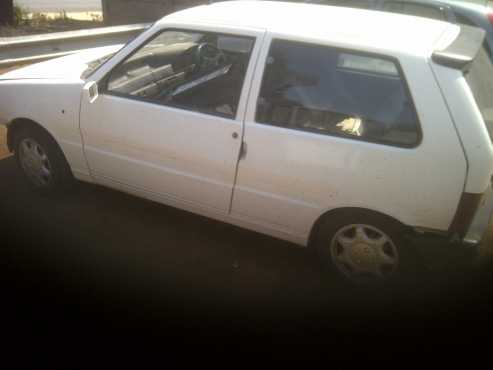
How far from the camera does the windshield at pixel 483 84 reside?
8.16 ft

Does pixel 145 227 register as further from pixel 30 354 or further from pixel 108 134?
pixel 30 354

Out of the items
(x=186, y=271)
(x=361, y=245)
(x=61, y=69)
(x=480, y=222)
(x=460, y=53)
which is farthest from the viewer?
(x=61, y=69)

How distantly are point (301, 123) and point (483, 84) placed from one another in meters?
1.14

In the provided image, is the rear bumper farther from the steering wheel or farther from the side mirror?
the side mirror

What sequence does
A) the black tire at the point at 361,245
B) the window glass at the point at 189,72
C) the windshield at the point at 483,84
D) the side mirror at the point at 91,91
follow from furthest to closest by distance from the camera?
the side mirror at the point at 91,91
the window glass at the point at 189,72
the black tire at the point at 361,245
the windshield at the point at 483,84

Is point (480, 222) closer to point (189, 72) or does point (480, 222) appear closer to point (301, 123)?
point (301, 123)

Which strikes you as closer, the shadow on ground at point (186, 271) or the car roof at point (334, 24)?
the car roof at point (334, 24)

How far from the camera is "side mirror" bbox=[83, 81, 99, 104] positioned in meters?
3.28

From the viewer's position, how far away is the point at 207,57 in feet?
11.6

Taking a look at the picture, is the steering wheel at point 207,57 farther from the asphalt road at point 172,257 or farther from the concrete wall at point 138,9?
the concrete wall at point 138,9

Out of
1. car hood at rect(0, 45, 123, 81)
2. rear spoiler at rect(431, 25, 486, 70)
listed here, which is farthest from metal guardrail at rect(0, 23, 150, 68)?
rear spoiler at rect(431, 25, 486, 70)

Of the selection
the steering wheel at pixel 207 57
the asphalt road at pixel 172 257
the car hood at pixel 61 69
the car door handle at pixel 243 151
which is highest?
the steering wheel at pixel 207 57

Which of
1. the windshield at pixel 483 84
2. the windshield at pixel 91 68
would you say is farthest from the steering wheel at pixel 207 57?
the windshield at pixel 483 84

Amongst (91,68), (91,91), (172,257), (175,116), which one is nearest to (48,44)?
(91,68)
